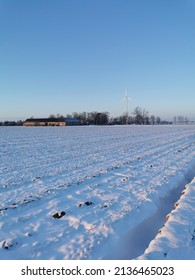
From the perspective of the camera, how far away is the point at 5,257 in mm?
5574

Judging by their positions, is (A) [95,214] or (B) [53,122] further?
(B) [53,122]

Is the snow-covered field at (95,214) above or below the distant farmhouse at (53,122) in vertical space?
below

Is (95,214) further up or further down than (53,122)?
further down

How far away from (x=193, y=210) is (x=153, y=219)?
1131mm

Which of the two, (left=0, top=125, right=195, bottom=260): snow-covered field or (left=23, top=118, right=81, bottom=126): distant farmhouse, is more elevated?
(left=23, top=118, right=81, bottom=126): distant farmhouse

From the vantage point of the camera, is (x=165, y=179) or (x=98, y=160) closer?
(x=165, y=179)

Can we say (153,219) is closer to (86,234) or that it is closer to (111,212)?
(111,212)

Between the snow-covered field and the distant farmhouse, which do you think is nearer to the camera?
the snow-covered field

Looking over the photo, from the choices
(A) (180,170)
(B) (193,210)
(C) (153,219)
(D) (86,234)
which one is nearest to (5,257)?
(D) (86,234)

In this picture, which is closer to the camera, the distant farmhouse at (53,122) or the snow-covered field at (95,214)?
the snow-covered field at (95,214)
